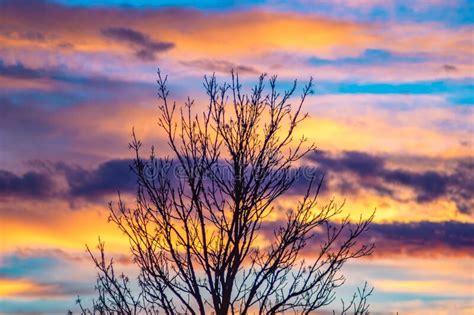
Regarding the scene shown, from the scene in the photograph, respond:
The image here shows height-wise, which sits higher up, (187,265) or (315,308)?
(187,265)

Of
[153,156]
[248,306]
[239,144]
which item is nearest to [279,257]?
[248,306]

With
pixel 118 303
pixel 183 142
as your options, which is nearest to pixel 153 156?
pixel 183 142

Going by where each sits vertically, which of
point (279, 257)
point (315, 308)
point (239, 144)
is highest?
point (239, 144)

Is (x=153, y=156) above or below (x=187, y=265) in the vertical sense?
above

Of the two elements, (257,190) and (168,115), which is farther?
(168,115)

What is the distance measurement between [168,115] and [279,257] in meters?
2.96

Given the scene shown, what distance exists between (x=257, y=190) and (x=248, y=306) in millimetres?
1763

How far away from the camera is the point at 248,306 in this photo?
429 inches

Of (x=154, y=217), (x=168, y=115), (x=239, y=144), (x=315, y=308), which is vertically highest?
(x=168, y=115)

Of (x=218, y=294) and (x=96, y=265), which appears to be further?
(x=96, y=265)

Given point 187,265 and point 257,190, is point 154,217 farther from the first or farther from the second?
point 257,190

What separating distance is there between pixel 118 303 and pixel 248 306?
222 centimetres

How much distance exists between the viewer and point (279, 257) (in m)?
11.2

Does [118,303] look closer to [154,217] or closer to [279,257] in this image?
[154,217]
